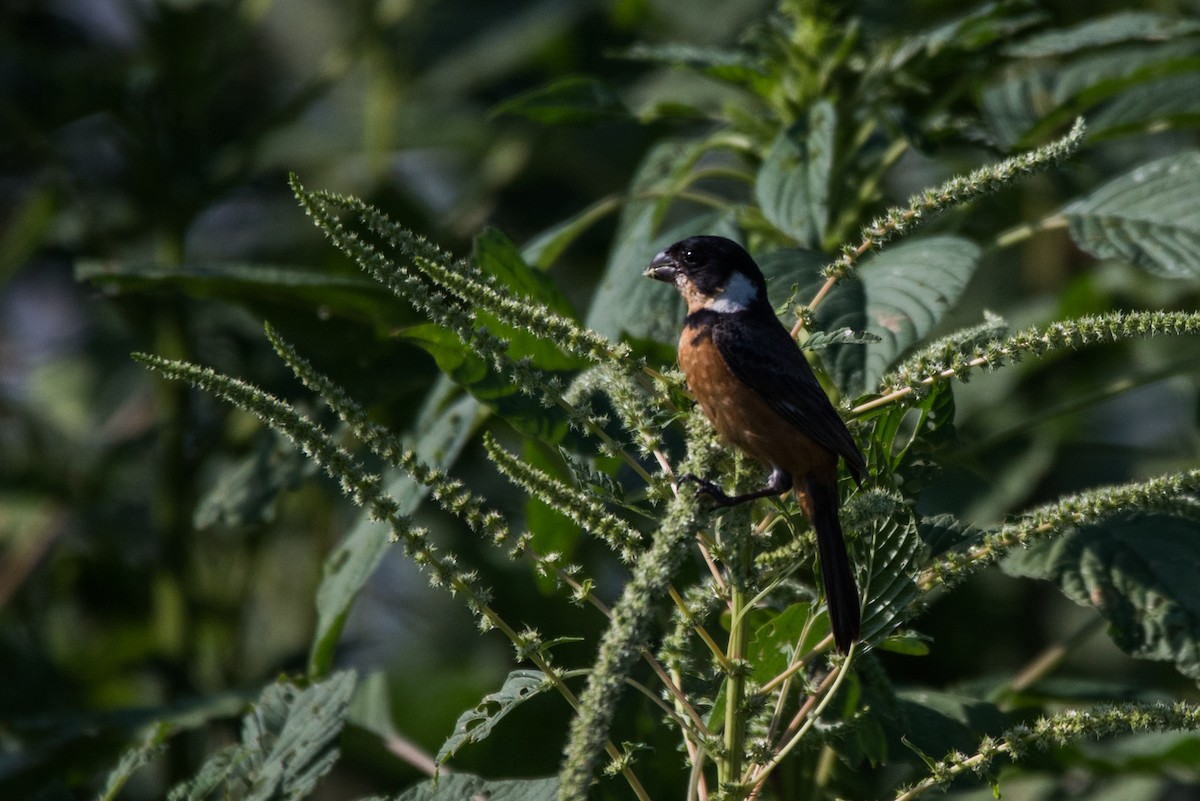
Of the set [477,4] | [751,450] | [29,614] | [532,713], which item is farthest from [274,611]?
[751,450]

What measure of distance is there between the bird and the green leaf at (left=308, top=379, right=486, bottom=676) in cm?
42

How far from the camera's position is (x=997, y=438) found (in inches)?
83.7

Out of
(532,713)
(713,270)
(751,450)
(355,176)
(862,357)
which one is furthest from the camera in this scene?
(355,176)

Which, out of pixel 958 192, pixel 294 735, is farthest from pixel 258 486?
pixel 958 192

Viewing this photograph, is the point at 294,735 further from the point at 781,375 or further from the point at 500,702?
the point at 781,375

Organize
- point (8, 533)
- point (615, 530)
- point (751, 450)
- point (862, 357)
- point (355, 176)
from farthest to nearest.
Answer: point (355, 176) → point (8, 533) → point (862, 357) → point (751, 450) → point (615, 530)

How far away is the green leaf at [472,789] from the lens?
5.13 ft

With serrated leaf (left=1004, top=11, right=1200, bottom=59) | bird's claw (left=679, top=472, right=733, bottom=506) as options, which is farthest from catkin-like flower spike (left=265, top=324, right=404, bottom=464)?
serrated leaf (left=1004, top=11, right=1200, bottom=59)

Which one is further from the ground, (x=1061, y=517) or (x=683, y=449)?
(x=683, y=449)

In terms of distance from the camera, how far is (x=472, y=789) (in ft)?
5.24

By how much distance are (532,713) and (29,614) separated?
4.93ft

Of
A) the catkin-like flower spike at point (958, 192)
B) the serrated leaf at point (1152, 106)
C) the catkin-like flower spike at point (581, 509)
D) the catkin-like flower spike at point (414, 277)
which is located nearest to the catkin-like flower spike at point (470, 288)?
the catkin-like flower spike at point (414, 277)

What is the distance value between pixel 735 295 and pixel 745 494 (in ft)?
1.72

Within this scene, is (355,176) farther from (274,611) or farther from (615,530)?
(615,530)
